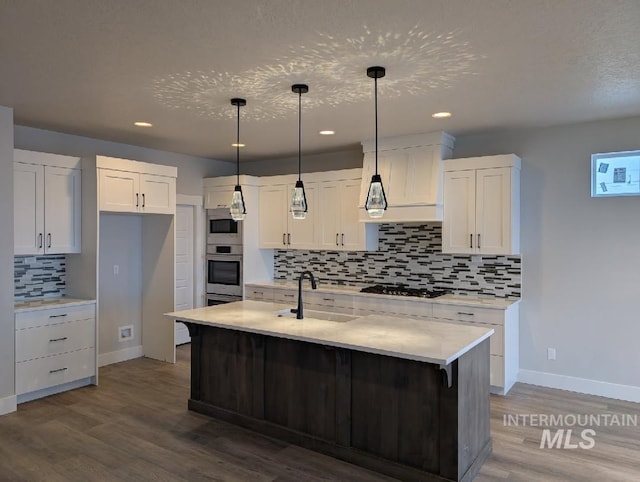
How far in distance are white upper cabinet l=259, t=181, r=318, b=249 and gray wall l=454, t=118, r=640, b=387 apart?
7.48 ft

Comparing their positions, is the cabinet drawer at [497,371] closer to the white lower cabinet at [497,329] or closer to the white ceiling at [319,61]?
the white lower cabinet at [497,329]

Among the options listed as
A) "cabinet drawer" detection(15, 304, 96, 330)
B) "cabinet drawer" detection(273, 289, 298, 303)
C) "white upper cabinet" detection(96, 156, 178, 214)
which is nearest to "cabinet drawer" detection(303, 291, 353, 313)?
"cabinet drawer" detection(273, 289, 298, 303)

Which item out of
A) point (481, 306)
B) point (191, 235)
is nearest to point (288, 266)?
point (191, 235)

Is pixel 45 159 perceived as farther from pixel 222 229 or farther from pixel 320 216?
pixel 320 216

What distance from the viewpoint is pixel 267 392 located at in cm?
365

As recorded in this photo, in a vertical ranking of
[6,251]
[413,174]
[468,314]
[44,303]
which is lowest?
[468,314]

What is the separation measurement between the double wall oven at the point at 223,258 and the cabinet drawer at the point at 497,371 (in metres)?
3.35

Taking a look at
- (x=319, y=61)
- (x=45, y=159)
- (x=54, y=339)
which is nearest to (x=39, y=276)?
(x=54, y=339)

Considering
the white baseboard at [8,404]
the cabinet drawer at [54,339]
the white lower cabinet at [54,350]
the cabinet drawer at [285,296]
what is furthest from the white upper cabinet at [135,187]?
the white baseboard at [8,404]

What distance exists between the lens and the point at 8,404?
4.08 metres

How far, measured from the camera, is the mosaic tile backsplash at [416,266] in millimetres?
5008

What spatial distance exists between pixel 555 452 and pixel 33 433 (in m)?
3.97

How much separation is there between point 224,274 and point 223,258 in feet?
0.73

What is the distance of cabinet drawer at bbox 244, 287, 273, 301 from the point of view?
614 centimetres
